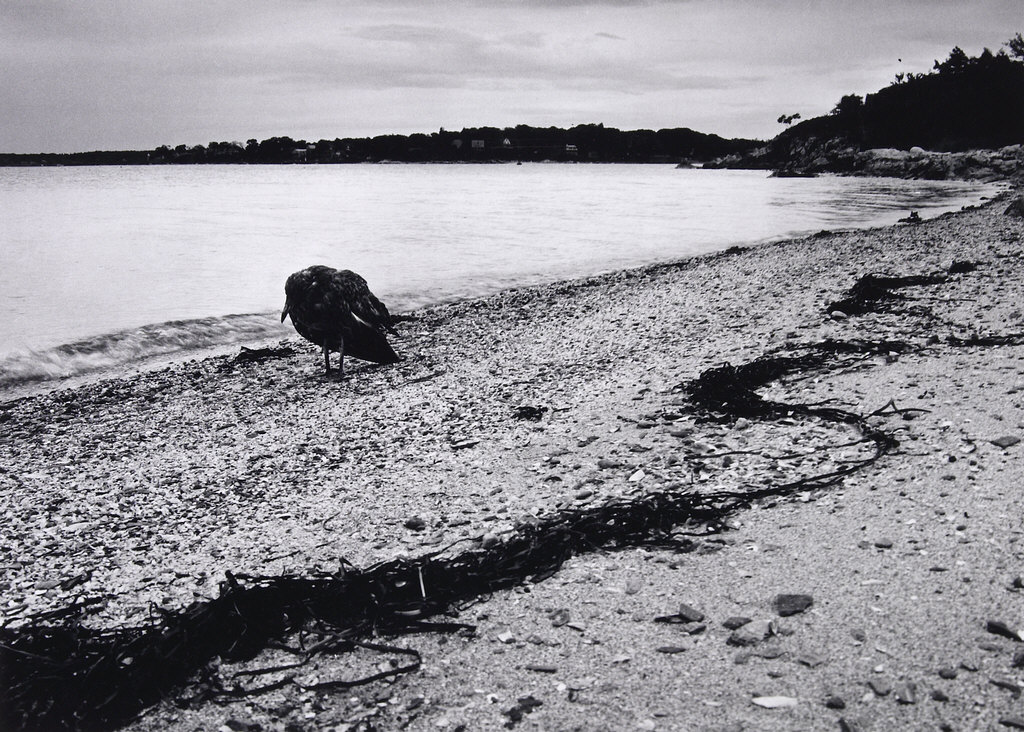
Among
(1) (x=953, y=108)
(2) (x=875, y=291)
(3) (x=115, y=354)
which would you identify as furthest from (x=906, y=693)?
(1) (x=953, y=108)

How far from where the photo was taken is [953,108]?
80188 mm

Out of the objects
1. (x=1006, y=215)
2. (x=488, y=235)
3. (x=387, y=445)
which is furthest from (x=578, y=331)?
(x=488, y=235)

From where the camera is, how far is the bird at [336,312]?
7562mm

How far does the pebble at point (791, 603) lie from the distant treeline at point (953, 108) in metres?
81.6

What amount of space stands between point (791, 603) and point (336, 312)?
5778 millimetres

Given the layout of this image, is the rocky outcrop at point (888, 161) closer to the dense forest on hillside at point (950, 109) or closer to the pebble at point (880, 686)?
the dense forest on hillside at point (950, 109)

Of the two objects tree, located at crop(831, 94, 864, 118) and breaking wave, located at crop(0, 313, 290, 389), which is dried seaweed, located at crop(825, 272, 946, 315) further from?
tree, located at crop(831, 94, 864, 118)

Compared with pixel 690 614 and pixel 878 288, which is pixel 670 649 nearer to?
pixel 690 614

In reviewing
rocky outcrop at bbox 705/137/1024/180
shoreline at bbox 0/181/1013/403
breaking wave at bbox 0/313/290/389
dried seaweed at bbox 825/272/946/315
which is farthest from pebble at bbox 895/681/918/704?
rocky outcrop at bbox 705/137/1024/180

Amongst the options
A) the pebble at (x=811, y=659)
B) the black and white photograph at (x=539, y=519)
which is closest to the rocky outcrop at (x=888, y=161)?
the black and white photograph at (x=539, y=519)

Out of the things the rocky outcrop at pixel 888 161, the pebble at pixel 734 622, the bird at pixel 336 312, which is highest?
the rocky outcrop at pixel 888 161

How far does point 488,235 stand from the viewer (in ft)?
81.3

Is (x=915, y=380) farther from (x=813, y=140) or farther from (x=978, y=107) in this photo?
(x=813, y=140)

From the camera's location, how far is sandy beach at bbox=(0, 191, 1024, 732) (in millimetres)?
2395
